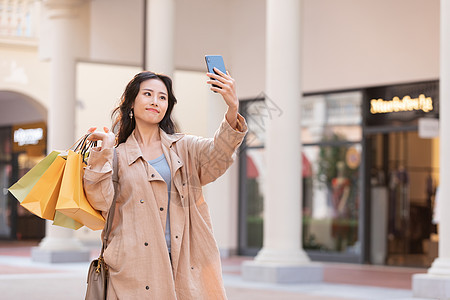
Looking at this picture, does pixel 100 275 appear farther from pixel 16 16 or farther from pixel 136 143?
pixel 16 16

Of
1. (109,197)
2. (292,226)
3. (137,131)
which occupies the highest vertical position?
(137,131)

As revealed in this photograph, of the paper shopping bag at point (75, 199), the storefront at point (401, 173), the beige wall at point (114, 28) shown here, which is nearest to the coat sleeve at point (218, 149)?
the paper shopping bag at point (75, 199)

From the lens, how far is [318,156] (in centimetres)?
1625

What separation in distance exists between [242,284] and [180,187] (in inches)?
311

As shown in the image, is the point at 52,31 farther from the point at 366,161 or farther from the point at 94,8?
the point at 366,161

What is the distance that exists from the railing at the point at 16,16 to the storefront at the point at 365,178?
23.3 ft

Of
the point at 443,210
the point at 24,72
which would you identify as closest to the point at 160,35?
the point at 443,210

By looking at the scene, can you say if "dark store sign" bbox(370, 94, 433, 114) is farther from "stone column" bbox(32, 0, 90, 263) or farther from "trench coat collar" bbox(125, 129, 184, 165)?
"trench coat collar" bbox(125, 129, 184, 165)

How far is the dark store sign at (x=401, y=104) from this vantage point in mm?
13727

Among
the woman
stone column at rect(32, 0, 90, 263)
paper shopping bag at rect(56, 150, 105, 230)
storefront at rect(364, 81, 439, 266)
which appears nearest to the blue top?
the woman

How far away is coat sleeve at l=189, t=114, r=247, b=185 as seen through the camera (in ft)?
10.2

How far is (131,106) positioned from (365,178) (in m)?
12.4

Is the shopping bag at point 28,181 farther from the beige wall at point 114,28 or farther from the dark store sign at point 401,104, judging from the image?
the beige wall at point 114,28

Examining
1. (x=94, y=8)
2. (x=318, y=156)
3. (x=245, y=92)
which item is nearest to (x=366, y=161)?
(x=318, y=156)
